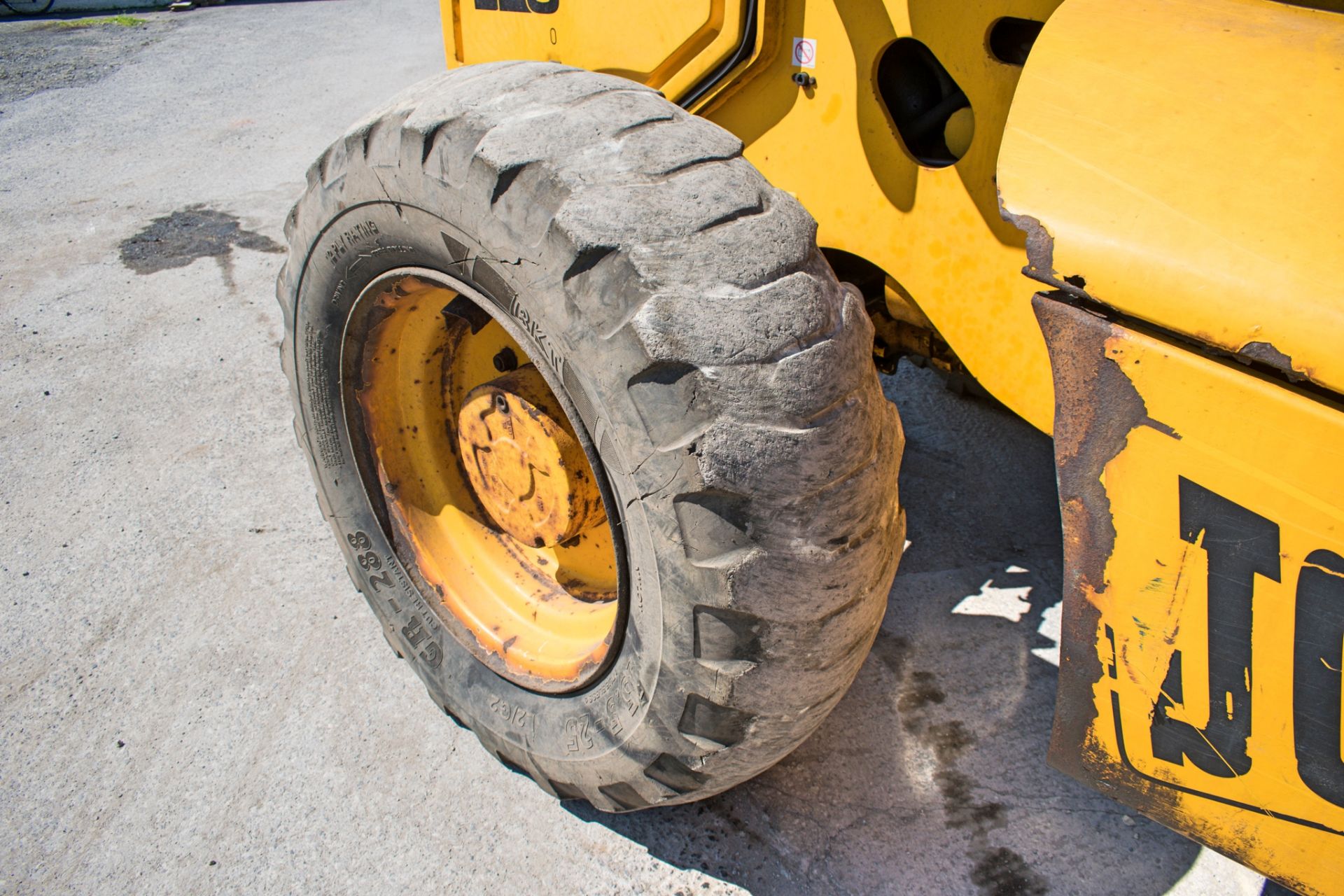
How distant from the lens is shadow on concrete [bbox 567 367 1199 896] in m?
1.83

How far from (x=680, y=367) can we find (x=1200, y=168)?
2.13 feet

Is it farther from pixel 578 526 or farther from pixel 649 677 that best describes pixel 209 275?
pixel 649 677

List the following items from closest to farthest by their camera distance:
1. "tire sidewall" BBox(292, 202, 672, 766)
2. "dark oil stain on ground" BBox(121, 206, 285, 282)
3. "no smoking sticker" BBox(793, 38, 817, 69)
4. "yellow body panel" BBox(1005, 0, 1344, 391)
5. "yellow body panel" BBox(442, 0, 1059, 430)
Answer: "yellow body panel" BBox(1005, 0, 1344, 391) < "tire sidewall" BBox(292, 202, 672, 766) < "yellow body panel" BBox(442, 0, 1059, 430) < "no smoking sticker" BBox(793, 38, 817, 69) < "dark oil stain on ground" BBox(121, 206, 285, 282)

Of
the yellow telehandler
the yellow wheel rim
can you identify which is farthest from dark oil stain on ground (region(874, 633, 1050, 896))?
the yellow wheel rim

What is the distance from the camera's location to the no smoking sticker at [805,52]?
5.66 feet

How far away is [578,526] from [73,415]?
7.81 ft

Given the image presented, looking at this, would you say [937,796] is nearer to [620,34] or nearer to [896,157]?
[896,157]

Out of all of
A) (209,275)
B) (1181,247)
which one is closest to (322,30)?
(209,275)

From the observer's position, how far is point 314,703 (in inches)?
86.7

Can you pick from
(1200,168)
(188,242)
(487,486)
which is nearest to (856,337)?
(1200,168)

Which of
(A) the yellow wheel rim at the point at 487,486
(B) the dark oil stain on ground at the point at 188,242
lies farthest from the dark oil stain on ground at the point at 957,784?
(B) the dark oil stain on ground at the point at 188,242

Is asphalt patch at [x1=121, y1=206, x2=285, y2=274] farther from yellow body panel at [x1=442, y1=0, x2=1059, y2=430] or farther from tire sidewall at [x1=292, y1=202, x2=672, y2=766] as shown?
yellow body panel at [x1=442, y1=0, x2=1059, y2=430]

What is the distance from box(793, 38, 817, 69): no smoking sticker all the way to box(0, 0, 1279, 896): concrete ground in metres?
1.37

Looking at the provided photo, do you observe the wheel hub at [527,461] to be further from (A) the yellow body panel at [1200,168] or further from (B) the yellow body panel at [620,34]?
(A) the yellow body panel at [1200,168]
